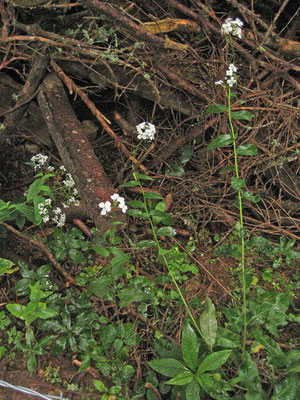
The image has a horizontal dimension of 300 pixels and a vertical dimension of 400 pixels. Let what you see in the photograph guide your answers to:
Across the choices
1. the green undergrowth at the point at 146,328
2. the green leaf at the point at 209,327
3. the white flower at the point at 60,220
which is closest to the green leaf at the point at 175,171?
the green undergrowth at the point at 146,328

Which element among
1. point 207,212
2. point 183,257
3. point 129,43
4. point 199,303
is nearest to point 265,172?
point 207,212

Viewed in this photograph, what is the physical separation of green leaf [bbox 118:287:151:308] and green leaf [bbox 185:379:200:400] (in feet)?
1.54

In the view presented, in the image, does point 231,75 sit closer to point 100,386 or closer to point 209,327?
point 209,327

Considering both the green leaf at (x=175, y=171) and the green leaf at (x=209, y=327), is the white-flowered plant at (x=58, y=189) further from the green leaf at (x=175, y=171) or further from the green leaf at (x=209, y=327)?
the green leaf at (x=209, y=327)

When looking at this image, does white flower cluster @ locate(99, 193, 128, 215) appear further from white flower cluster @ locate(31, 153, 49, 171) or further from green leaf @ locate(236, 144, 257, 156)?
white flower cluster @ locate(31, 153, 49, 171)

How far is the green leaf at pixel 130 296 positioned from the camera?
6.05 ft

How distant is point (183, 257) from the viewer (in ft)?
7.53

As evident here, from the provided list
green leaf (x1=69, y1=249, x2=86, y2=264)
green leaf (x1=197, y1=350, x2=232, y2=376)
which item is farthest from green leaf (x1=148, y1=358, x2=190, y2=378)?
green leaf (x1=69, y1=249, x2=86, y2=264)

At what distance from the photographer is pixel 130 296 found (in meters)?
1.86

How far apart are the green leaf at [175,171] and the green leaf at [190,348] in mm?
1196

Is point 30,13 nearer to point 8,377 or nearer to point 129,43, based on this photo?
point 129,43

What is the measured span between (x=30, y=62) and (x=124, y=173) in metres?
1.03

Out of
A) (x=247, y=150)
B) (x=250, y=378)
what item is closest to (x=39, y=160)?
(x=247, y=150)

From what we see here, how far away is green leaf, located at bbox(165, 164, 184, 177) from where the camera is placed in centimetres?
255
